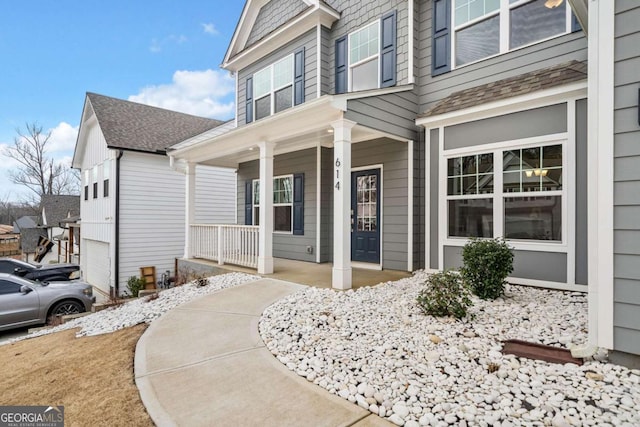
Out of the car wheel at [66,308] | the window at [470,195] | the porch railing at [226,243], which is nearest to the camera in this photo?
the window at [470,195]

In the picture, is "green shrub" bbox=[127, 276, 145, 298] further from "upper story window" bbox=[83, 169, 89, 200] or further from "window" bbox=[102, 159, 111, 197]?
"upper story window" bbox=[83, 169, 89, 200]

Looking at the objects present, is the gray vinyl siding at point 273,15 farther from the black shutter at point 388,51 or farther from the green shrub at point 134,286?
the green shrub at point 134,286

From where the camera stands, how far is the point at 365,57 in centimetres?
722

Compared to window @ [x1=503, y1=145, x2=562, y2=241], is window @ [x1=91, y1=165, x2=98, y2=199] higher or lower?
window @ [x1=91, y1=165, x2=98, y2=199]

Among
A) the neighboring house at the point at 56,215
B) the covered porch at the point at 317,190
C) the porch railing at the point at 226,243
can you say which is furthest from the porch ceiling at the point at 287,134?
the neighboring house at the point at 56,215

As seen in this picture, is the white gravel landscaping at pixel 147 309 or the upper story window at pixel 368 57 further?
the upper story window at pixel 368 57

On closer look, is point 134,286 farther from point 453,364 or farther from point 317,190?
point 453,364

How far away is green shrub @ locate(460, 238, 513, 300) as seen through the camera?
438 cm

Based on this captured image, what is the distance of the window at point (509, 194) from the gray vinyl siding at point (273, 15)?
6.00m

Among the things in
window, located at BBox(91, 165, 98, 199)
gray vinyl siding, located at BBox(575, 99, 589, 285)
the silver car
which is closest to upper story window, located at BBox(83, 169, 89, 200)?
window, located at BBox(91, 165, 98, 199)

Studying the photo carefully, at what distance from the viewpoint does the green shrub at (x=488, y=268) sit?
438 cm

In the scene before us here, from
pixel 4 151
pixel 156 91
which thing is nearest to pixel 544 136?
pixel 4 151

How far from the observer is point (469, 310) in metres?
3.98

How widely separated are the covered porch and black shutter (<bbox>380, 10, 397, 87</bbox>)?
1.14m
